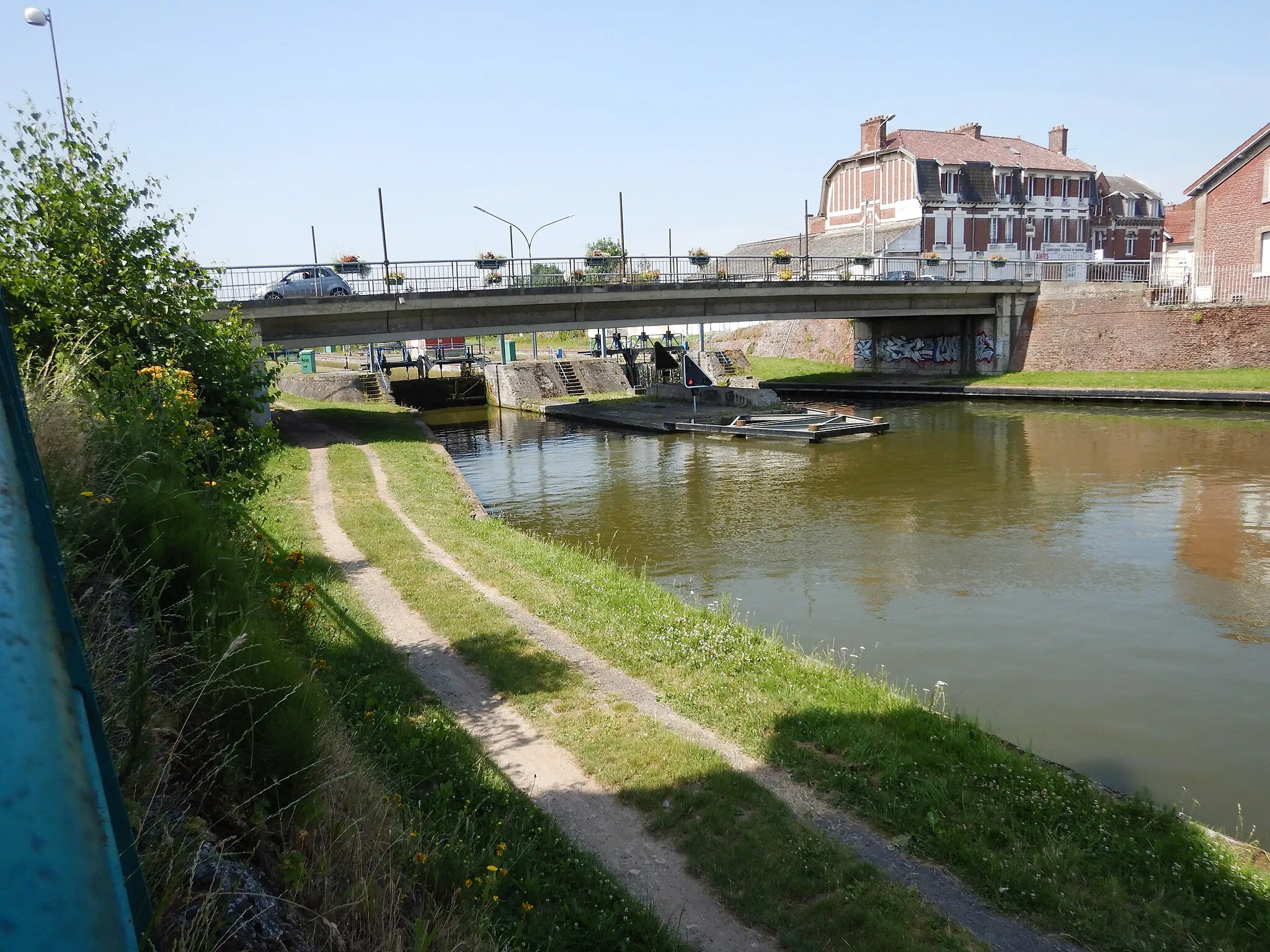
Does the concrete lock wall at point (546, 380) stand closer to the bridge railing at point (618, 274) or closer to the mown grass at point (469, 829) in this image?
the bridge railing at point (618, 274)

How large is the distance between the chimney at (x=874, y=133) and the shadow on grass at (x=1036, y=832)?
62400mm

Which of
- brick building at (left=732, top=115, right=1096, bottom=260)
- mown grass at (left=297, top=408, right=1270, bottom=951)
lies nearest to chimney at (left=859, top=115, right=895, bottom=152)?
brick building at (left=732, top=115, right=1096, bottom=260)

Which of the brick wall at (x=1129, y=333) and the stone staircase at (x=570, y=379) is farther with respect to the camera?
the stone staircase at (x=570, y=379)

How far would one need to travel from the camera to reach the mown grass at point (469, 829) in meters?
4.79

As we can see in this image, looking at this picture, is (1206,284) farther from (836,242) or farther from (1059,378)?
(836,242)

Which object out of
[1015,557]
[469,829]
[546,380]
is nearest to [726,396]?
[546,380]

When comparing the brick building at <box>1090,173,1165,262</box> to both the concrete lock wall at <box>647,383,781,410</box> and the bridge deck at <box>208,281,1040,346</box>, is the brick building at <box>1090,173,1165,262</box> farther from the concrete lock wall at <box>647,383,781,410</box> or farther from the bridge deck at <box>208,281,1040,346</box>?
the concrete lock wall at <box>647,383,781,410</box>

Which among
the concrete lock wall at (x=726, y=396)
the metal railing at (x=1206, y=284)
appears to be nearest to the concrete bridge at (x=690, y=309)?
the concrete lock wall at (x=726, y=396)

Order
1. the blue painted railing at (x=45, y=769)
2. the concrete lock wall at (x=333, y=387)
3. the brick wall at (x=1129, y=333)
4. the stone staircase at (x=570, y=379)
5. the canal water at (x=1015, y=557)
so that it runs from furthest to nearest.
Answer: the stone staircase at (x=570, y=379), the concrete lock wall at (x=333, y=387), the brick wall at (x=1129, y=333), the canal water at (x=1015, y=557), the blue painted railing at (x=45, y=769)

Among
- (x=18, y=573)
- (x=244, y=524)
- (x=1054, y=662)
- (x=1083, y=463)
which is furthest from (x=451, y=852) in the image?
(x=1083, y=463)

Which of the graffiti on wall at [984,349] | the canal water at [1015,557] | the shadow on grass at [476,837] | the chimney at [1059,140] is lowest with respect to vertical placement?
the canal water at [1015,557]

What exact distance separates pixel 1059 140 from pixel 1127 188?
30.5ft

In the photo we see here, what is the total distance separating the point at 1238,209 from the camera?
41.0m

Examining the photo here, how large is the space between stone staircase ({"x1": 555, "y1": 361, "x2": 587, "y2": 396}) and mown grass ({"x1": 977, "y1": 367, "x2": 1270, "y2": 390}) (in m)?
19.6
